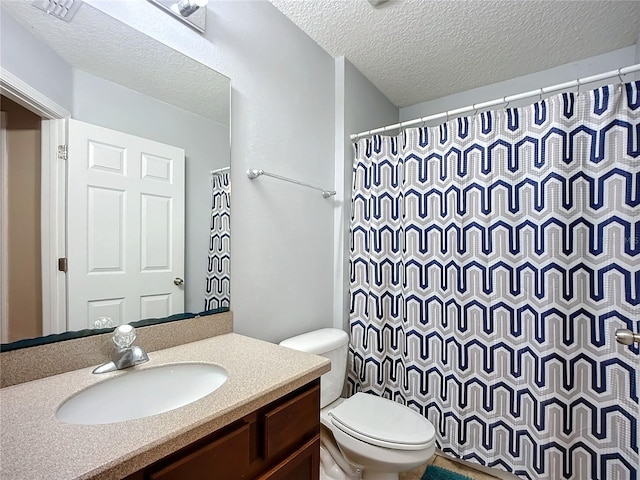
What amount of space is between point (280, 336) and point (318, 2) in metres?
1.69

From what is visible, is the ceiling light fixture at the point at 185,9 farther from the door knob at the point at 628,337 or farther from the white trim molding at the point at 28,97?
A: the door knob at the point at 628,337

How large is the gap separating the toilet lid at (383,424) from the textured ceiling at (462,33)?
1983mm

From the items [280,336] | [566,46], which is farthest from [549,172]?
[280,336]

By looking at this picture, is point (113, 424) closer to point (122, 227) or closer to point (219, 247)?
point (122, 227)

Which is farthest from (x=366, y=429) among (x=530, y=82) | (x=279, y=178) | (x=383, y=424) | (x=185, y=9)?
(x=530, y=82)

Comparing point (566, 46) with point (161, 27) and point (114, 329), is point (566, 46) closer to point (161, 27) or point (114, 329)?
point (161, 27)


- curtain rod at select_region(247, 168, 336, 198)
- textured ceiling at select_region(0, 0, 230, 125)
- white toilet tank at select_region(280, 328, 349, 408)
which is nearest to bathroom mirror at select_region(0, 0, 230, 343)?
textured ceiling at select_region(0, 0, 230, 125)

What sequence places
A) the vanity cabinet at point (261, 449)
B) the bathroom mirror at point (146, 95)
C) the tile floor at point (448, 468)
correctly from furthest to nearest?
1. the tile floor at point (448, 468)
2. the bathroom mirror at point (146, 95)
3. the vanity cabinet at point (261, 449)

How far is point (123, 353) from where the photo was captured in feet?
3.13

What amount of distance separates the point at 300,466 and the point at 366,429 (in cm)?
51

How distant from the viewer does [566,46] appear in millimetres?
1922

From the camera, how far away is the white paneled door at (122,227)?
3.14 ft

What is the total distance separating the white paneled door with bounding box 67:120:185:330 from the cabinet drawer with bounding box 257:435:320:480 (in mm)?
650

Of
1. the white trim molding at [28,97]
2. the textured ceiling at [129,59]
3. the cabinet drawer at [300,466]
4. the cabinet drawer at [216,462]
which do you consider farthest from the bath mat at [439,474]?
the white trim molding at [28,97]
